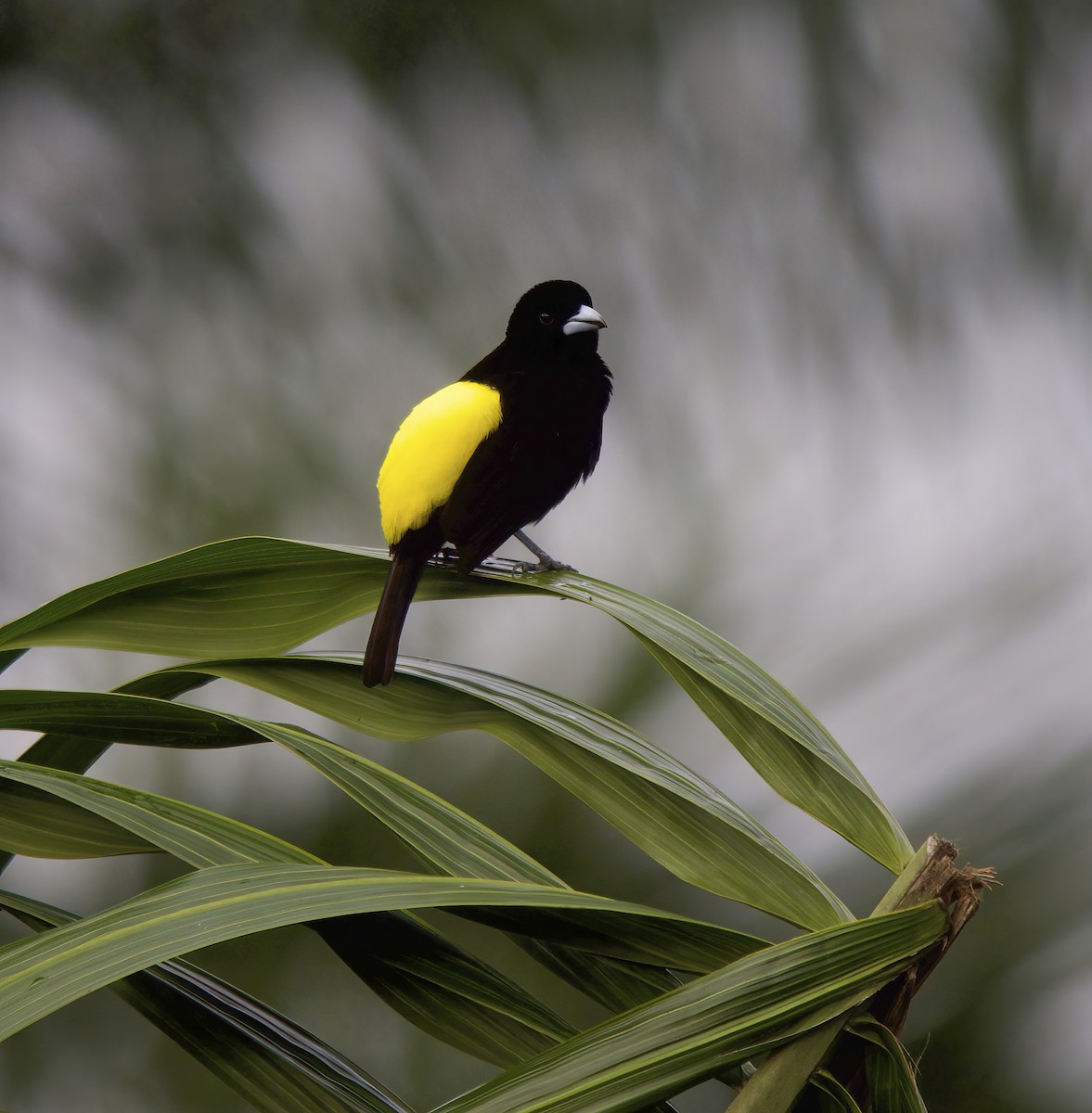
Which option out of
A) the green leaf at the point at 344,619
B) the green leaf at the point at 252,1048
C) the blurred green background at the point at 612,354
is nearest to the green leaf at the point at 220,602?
the green leaf at the point at 344,619

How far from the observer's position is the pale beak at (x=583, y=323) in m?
0.71

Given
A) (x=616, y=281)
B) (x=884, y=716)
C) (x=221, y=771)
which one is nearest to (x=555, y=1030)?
(x=884, y=716)

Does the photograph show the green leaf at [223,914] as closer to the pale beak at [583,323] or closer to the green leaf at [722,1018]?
the green leaf at [722,1018]

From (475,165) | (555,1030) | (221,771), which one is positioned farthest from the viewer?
(475,165)

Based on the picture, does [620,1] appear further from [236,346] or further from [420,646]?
[420,646]

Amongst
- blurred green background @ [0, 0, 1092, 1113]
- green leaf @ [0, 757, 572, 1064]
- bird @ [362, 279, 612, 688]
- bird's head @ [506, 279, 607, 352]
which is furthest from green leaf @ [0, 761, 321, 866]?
blurred green background @ [0, 0, 1092, 1113]

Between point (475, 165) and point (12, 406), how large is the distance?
655mm

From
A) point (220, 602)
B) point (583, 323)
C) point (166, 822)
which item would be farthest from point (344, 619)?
point (583, 323)

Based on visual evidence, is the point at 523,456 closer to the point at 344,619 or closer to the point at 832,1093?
the point at 344,619

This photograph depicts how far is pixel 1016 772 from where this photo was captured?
0.94 metres

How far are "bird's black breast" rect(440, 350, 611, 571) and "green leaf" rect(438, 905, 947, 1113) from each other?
11.6 inches

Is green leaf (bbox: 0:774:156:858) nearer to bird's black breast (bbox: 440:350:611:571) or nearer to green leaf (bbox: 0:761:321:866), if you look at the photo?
green leaf (bbox: 0:761:321:866)

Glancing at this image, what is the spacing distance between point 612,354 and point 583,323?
47 centimetres

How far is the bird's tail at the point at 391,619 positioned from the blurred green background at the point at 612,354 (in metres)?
0.54
